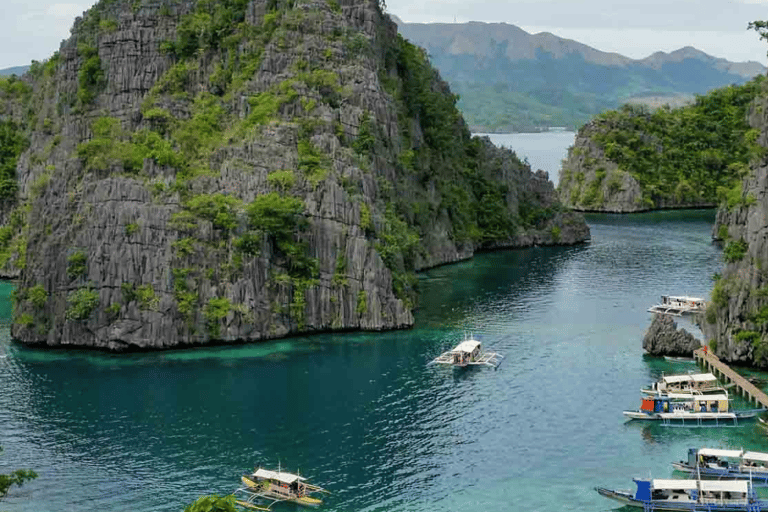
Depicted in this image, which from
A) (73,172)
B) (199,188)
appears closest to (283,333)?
(199,188)

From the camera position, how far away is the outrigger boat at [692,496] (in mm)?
78312

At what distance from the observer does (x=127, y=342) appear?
118 m

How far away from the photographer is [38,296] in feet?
395

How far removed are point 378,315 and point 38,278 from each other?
3511cm

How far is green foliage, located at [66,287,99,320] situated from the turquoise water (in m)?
3.77

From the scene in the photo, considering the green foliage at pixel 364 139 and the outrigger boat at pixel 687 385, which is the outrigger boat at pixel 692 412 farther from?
the green foliage at pixel 364 139

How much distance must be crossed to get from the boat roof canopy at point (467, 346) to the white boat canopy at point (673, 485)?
37.4 meters

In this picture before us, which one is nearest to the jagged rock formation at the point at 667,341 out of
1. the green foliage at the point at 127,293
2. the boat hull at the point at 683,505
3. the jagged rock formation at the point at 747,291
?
the jagged rock formation at the point at 747,291

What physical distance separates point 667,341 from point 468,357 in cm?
1932

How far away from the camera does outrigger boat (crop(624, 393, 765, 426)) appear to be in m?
96.6

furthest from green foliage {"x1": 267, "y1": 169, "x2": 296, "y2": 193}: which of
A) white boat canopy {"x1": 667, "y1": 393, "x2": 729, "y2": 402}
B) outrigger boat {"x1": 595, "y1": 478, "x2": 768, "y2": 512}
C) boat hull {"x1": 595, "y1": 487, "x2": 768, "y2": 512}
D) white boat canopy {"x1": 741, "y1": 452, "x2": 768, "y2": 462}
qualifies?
boat hull {"x1": 595, "y1": 487, "x2": 768, "y2": 512}

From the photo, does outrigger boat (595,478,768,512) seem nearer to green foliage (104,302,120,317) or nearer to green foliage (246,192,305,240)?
green foliage (246,192,305,240)

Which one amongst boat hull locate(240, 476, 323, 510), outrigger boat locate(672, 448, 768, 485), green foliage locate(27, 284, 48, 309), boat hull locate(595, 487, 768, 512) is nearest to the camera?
boat hull locate(595, 487, 768, 512)

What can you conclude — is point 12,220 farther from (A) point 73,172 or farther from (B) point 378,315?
(B) point 378,315
